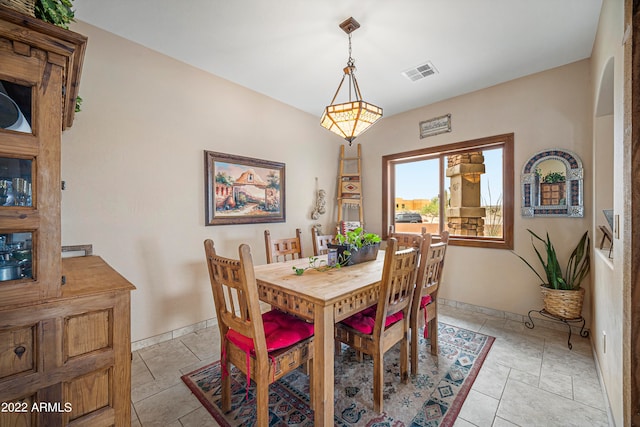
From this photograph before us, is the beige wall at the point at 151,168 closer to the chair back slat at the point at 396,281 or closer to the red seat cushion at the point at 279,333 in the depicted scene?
the red seat cushion at the point at 279,333

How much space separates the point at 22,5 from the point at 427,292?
2.60 meters

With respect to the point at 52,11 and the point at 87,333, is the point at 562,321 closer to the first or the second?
the point at 87,333

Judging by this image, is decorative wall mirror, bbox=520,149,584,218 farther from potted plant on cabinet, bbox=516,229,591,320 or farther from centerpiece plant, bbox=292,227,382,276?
centerpiece plant, bbox=292,227,382,276

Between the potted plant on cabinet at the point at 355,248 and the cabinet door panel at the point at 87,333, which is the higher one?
the potted plant on cabinet at the point at 355,248

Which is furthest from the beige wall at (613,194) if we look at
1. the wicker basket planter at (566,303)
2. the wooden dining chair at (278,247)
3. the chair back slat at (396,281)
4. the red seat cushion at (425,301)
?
the wooden dining chair at (278,247)

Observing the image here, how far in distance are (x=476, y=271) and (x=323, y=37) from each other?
321 cm

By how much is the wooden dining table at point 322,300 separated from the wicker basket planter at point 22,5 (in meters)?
1.56

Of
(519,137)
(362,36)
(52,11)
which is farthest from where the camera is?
(519,137)

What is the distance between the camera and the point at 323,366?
4.60 feet

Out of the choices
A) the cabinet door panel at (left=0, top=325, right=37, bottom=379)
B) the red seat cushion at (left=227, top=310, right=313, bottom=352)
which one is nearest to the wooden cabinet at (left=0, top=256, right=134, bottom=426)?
the cabinet door panel at (left=0, top=325, right=37, bottom=379)

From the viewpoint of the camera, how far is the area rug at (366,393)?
1.60m

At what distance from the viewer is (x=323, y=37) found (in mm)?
2316

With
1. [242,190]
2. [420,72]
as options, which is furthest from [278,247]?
[420,72]

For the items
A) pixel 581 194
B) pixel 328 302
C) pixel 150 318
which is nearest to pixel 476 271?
pixel 581 194
